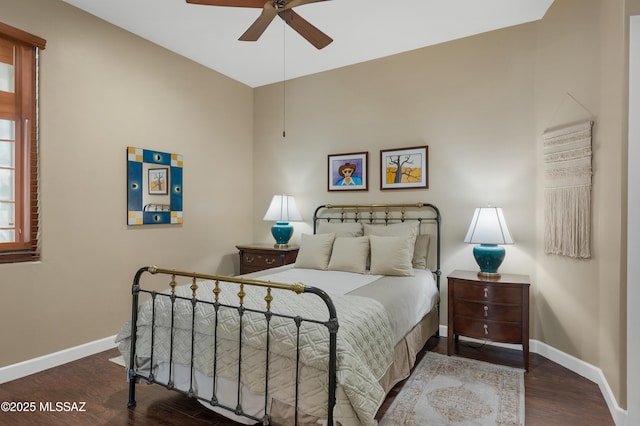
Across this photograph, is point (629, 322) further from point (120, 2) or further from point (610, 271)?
point (120, 2)

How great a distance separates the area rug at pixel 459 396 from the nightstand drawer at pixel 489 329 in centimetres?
23

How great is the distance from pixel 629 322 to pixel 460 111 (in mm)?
2292

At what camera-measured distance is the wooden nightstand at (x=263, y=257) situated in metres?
4.11

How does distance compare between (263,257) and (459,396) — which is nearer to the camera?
(459,396)

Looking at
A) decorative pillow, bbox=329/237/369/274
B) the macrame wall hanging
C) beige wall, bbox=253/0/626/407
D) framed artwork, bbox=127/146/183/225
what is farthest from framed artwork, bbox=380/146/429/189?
framed artwork, bbox=127/146/183/225

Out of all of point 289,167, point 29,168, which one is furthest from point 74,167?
point 289,167

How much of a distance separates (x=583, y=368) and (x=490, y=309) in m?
0.75

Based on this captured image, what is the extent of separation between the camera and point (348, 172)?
4.23 metres

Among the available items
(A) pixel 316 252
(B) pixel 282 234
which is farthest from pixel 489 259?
(B) pixel 282 234

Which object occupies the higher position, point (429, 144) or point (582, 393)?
point (429, 144)

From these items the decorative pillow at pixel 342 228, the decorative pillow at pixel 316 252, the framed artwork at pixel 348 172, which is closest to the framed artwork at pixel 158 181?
the decorative pillow at pixel 316 252

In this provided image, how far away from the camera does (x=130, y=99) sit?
3.48 m

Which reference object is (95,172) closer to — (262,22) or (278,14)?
(262,22)

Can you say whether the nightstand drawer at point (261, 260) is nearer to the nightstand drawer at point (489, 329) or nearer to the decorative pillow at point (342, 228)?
the decorative pillow at point (342, 228)
